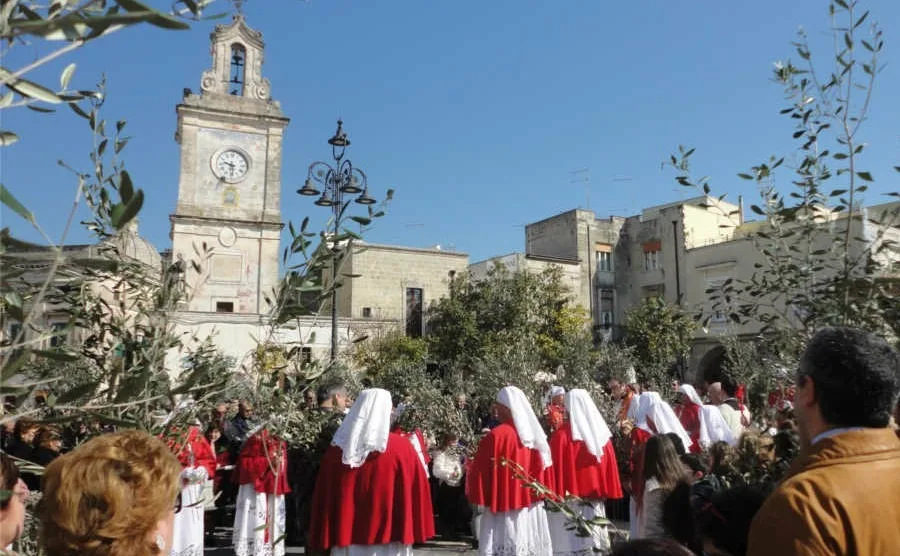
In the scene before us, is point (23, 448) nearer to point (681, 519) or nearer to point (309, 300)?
point (309, 300)

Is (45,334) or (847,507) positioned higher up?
(45,334)

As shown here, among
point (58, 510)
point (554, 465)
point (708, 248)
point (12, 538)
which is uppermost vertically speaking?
point (708, 248)

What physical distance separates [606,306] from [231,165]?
2336 cm

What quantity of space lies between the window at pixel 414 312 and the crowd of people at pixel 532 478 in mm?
26825

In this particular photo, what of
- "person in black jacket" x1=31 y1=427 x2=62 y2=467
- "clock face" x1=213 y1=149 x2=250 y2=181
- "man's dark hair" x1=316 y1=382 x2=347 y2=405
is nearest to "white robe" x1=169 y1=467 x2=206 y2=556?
"person in black jacket" x1=31 y1=427 x2=62 y2=467

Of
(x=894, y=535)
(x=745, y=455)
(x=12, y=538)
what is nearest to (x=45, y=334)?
(x=12, y=538)

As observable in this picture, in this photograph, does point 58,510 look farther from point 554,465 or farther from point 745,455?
point 554,465

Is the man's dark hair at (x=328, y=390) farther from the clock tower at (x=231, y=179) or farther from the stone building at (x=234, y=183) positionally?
the clock tower at (x=231, y=179)

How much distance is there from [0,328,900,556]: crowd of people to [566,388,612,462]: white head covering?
17 millimetres

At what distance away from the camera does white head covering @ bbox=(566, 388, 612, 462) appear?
24.1 ft

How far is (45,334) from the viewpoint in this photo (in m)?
1.46

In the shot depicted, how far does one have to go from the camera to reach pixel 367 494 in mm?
5699

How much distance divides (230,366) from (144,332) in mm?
395

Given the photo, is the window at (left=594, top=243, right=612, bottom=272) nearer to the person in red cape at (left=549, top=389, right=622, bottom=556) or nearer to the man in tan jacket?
the person in red cape at (left=549, top=389, right=622, bottom=556)
